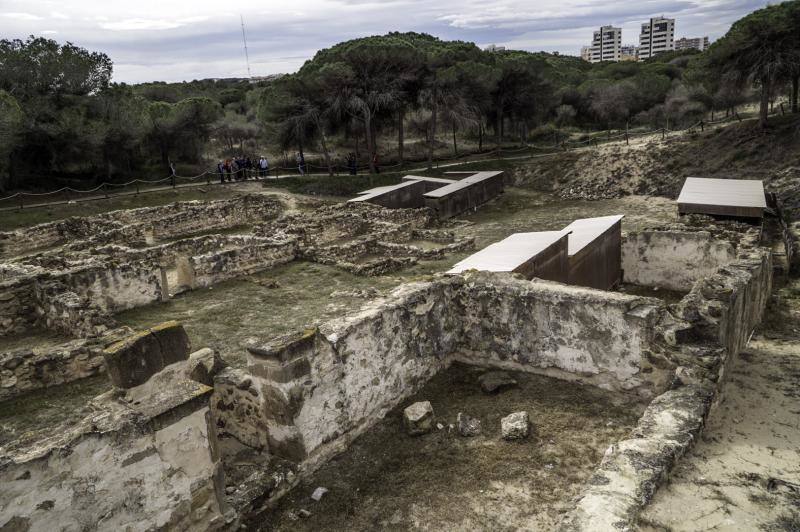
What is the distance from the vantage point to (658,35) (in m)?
171

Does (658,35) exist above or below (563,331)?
above

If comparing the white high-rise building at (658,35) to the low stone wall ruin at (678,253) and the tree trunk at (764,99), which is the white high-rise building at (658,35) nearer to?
the tree trunk at (764,99)

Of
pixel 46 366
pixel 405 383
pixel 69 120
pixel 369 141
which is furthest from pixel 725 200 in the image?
pixel 69 120

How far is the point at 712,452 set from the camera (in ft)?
15.1

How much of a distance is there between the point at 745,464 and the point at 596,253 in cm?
Answer: 698

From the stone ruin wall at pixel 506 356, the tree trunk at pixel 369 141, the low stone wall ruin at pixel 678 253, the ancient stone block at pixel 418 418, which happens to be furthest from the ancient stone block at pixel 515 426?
the tree trunk at pixel 369 141

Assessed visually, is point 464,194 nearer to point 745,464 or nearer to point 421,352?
point 421,352

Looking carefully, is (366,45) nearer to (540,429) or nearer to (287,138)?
(287,138)

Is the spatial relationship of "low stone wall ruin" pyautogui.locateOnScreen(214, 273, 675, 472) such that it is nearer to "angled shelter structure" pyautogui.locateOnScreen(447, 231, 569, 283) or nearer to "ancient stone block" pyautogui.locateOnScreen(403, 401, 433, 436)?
"ancient stone block" pyautogui.locateOnScreen(403, 401, 433, 436)

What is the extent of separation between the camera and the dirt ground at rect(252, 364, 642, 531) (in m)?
4.75

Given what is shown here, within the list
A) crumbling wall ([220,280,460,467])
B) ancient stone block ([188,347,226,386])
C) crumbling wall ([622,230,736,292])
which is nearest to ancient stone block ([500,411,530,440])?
crumbling wall ([220,280,460,467])

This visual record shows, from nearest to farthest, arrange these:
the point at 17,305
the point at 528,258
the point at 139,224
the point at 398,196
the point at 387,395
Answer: the point at 387,395
the point at 528,258
the point at 17,305
the point at 139,224
the point at 398,196

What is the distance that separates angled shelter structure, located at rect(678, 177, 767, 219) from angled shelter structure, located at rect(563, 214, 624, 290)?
2482 mm

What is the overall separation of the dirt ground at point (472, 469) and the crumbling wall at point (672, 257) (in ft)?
20.7
